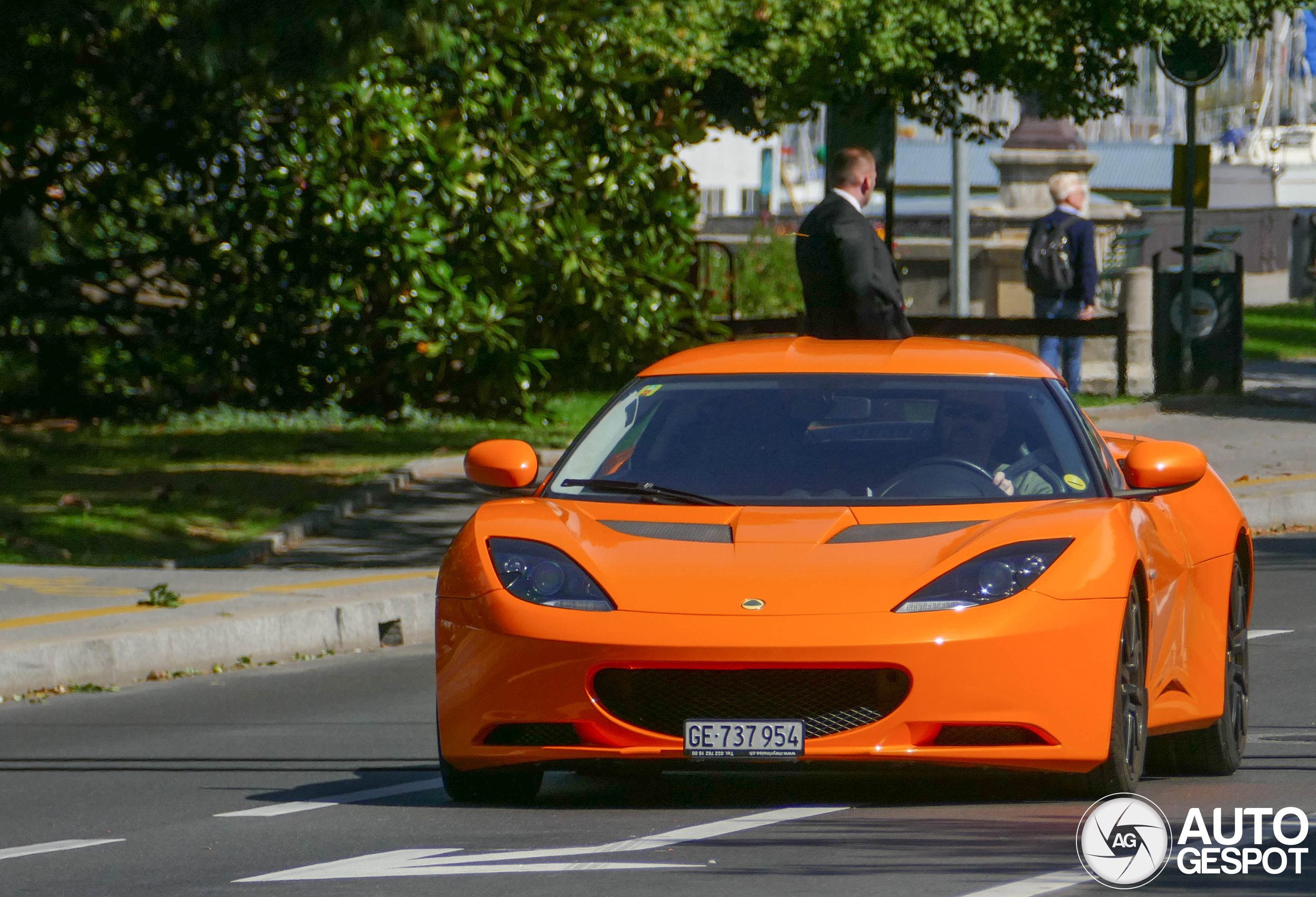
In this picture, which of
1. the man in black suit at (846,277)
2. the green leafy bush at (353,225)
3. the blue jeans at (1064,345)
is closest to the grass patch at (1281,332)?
the blue jeans at (1064,345)

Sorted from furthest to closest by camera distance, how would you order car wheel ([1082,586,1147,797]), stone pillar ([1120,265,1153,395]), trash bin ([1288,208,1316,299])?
trash bin ([1288,208,1316,299]) → stone pillar ([1120,265,1153,395]) → car wheel ([1082,586,1147,797])

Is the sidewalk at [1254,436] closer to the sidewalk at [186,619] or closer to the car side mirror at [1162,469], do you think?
the sidewalk at [186,619]

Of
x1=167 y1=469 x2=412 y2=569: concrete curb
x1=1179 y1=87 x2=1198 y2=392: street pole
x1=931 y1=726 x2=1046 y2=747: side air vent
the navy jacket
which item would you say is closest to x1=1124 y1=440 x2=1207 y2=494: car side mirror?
x1=931 y1=726 x2=1046 y2=747: side air vent

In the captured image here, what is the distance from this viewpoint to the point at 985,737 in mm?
5668

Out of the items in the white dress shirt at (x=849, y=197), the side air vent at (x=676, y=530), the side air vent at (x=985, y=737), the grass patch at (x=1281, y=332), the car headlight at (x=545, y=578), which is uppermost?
the white dress shirt at (x=849, y=197)

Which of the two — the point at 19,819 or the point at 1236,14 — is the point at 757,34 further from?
the point at 19,819

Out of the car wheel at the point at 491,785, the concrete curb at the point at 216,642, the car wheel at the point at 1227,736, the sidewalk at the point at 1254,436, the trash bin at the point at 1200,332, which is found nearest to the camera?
the car wheel at the point at 491,785

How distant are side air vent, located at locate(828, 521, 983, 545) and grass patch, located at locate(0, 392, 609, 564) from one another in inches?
298

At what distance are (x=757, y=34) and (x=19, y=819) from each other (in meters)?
14.6

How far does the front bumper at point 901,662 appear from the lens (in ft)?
18.2

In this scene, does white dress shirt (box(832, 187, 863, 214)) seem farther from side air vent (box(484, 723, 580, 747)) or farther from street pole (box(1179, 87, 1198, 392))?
street pole (box(1179, 87, 1198, 392))

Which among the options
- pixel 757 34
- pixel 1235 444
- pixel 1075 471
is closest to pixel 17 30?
pixel 757 34

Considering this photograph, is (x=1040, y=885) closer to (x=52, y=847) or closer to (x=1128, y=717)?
(x=1128, y=717)

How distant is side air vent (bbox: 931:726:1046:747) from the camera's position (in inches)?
222
